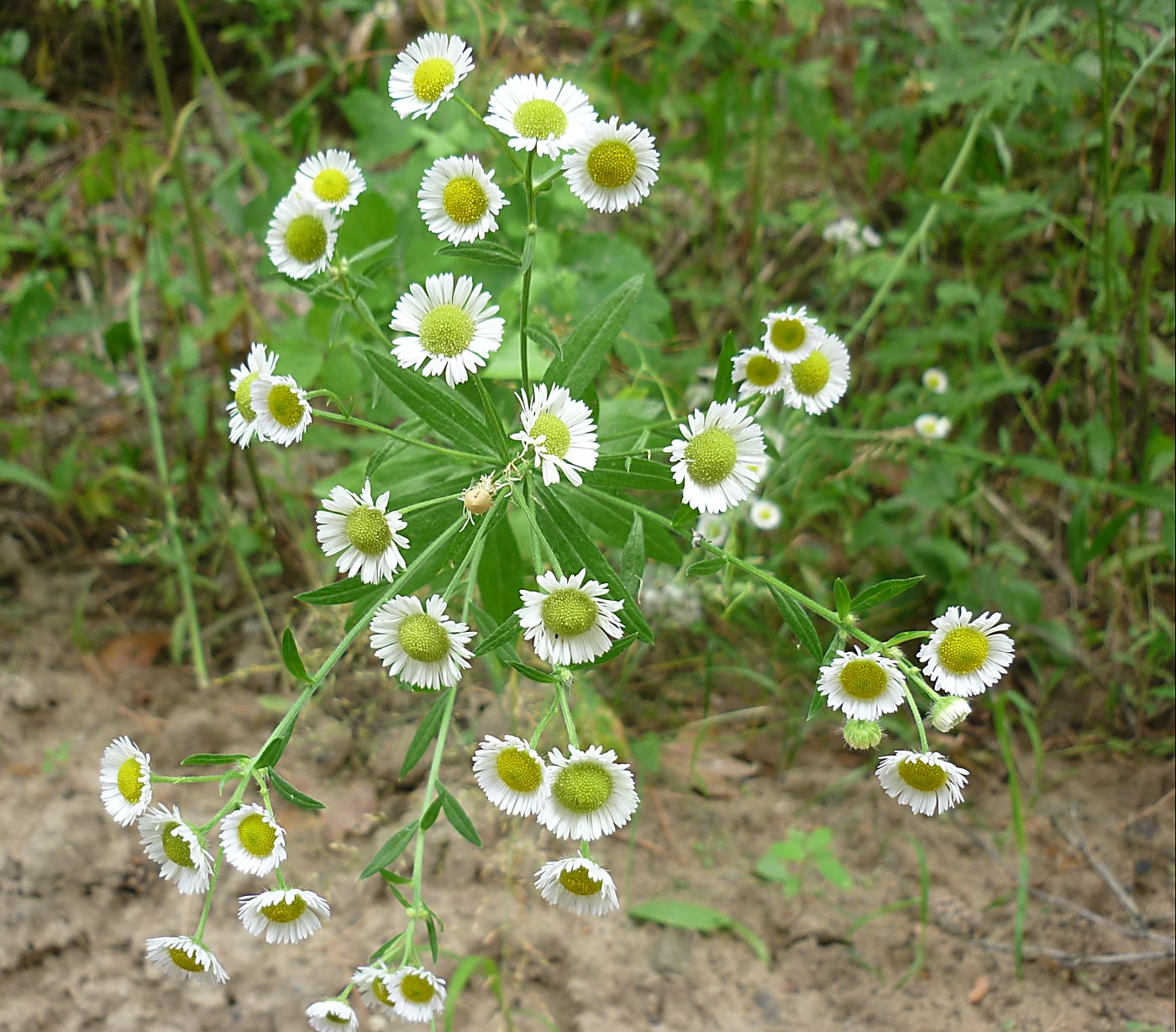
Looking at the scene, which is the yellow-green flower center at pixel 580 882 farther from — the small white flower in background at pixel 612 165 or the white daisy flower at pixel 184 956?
the small white flower in background at pixel 612 165

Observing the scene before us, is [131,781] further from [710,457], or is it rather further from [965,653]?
[965,653]

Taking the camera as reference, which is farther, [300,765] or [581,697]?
[300,765]

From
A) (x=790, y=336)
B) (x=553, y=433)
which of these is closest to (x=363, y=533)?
(x=553, y=433)

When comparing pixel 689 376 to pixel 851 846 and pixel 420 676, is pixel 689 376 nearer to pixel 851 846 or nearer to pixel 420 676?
pixel 851 846

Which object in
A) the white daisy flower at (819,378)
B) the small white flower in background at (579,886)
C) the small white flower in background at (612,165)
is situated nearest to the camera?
the small white flower in background at (579,886)

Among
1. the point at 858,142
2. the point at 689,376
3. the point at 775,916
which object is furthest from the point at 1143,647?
the point at 858,142

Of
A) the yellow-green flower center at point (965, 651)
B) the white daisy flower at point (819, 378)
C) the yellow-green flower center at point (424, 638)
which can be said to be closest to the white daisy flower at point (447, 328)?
the yellow-green flower center at point (424, 638)

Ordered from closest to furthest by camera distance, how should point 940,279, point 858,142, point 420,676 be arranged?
point 420,676 < point 940,279 < point 858,142
